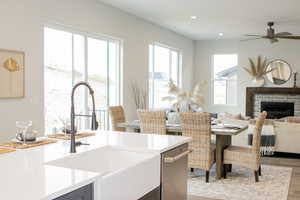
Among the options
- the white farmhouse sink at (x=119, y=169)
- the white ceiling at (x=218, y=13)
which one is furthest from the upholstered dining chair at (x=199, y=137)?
the white ceiling at (x=218, y=13)

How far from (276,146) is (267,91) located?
4.46 metres

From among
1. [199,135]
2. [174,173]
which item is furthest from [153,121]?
[174,173]

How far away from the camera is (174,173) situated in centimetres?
266

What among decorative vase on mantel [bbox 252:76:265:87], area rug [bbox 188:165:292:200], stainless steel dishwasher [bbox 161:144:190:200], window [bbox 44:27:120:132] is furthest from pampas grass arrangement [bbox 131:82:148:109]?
stainless steel dishwasher [bbox 161:144:190:200]

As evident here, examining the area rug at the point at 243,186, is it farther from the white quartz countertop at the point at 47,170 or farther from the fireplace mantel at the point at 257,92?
the fireplace mantel at the point at 257,92

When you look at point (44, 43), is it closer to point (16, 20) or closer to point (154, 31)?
point (16, 20)

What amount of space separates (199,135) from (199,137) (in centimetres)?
3

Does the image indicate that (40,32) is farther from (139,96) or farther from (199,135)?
(139,96)

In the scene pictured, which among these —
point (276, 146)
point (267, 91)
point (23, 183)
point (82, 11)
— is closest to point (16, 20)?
point (82, 11)

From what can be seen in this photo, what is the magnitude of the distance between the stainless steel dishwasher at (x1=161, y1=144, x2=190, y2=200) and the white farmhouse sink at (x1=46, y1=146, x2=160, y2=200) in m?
0.11

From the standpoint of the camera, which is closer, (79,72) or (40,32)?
(40,32)

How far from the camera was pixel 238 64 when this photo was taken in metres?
10.9

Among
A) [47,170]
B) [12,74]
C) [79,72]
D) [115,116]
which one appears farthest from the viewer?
[79,72]

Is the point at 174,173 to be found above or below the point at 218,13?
below
